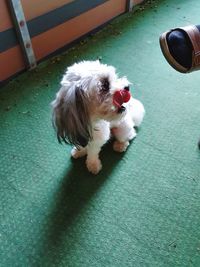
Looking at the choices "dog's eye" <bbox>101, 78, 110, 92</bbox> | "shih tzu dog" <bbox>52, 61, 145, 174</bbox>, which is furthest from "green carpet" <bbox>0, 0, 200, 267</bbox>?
"dog's eye" <bbox>101, 78, 110, 92</bbox>

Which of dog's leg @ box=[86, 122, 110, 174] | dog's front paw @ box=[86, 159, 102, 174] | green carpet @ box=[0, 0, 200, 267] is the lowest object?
green carpet @ box=[0, 0, 200, 267]

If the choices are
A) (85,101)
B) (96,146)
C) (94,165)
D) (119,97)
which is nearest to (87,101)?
(85,101)

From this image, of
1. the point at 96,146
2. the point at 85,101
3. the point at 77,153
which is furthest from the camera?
the point at 77,153

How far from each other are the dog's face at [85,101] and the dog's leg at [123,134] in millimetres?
209

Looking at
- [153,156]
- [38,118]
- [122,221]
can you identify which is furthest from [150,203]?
[38,118]

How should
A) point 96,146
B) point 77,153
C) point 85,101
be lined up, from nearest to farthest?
point 85,101 → point 96,146 → point 77,153

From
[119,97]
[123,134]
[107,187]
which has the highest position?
[119,97]

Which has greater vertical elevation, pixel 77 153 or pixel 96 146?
pixel 96 146

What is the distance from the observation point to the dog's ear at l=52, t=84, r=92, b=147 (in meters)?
0.95

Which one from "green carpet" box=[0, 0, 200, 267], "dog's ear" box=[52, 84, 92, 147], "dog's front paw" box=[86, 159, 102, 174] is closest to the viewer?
"dog's ear" box=[52, 84, 92, 147]

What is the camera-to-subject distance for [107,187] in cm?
124

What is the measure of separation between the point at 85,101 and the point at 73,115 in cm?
6

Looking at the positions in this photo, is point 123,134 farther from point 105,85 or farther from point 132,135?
point 105,85

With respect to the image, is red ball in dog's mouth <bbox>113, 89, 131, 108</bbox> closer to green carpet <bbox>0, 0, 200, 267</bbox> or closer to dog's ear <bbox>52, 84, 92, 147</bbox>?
dog's ear <bbox>52, 84, 92, 147</bbox>
